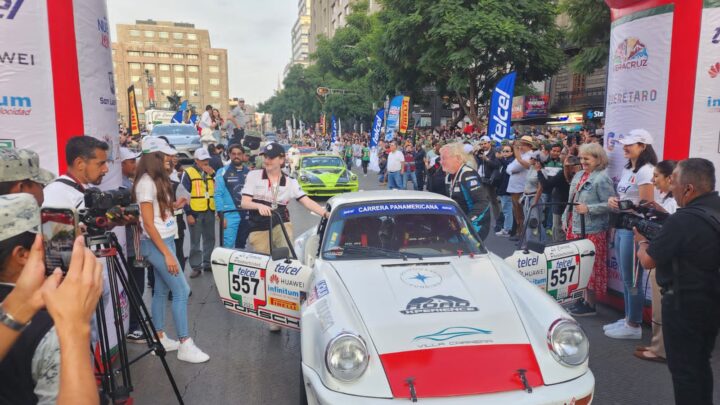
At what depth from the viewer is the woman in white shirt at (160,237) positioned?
4.04 m

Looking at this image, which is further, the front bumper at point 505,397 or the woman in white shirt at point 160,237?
the woman in white shirt at point 160,237

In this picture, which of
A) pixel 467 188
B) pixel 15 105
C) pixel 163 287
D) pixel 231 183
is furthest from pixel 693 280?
pixel 231 183

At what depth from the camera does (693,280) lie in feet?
9.36

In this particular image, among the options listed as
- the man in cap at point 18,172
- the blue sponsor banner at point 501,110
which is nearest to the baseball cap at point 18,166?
the man in cap at point 18,172

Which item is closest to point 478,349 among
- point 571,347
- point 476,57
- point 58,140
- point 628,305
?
point 571,347

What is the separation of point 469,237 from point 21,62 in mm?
3736

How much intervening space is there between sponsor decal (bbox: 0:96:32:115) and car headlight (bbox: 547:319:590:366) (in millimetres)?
Answer: 4027

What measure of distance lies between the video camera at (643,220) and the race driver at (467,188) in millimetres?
1453

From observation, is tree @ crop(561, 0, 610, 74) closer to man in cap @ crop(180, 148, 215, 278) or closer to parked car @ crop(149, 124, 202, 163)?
parked car @ crop(149, 124, 202, 163)

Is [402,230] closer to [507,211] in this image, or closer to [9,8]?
[9,8]

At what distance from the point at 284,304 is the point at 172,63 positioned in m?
130

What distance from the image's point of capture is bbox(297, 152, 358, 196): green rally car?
48.8ft

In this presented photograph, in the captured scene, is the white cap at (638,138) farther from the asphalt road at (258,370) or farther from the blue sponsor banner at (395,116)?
the blue sponsor banner at (395,116)

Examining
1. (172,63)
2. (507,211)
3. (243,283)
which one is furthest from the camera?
(172,63)
